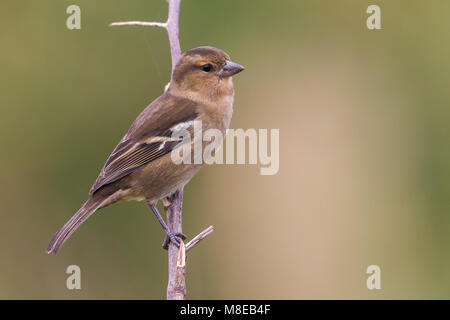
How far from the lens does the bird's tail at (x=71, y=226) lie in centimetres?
461

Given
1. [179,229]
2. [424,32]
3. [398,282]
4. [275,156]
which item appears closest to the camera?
[179,229]

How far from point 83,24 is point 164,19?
0.80m

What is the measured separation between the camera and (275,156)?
6.33 m

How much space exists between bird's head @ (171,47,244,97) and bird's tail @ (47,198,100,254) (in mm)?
1173

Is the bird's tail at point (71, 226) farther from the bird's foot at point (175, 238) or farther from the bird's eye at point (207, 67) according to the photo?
the bird's eye at point (207, 67)

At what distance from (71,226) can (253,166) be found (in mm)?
2199

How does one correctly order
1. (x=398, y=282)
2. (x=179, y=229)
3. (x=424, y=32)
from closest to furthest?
(x=179, y=229) → (x=398, y=282) → (x=424, y=32)

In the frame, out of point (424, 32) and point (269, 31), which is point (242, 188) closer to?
point (269, 31)

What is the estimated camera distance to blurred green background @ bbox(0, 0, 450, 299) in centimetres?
604

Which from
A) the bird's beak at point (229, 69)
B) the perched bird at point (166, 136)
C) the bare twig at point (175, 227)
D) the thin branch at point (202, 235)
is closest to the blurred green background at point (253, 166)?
the bare twig at point (175, 227)

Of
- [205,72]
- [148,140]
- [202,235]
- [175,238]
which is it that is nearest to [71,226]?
[175,238]

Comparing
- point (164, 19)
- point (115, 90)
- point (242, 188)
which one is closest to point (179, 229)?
point (242, 188)

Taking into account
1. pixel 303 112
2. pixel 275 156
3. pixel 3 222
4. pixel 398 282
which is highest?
pixel 303 112

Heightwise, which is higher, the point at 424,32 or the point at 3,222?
the point at 424,32
